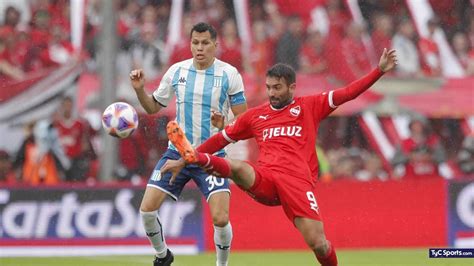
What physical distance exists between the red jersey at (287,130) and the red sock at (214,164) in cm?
56

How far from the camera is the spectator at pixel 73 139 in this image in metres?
15.1

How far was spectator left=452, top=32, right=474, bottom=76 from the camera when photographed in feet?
53.6

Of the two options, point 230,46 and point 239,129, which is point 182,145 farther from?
point 230,46

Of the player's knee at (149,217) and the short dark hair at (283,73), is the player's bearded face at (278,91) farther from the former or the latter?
the player's knee at (149,217)

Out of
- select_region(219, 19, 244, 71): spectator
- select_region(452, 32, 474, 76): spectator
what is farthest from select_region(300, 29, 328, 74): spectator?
select_region(452, 32, 474, 76): spectator

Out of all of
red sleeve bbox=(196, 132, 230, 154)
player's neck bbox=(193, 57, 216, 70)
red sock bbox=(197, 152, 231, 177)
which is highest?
player's neck bbox=(193, 57, 216, 70)

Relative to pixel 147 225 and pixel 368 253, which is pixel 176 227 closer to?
pixel 368 253

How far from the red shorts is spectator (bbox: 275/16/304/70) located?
5793mm

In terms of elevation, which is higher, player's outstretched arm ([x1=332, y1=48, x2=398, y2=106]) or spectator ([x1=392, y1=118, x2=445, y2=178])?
player's outstretched arm ([x1=332, y1=48, x2=398, y2=106])

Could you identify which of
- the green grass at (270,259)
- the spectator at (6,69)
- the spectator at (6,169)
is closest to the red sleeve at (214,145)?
the green grass at (270,259)

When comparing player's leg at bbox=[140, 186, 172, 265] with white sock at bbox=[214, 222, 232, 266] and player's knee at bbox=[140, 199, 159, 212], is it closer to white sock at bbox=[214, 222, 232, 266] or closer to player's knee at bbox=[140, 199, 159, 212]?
player's knee at bbox=[140, 199, 159, 212]

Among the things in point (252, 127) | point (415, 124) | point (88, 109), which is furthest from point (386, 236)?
point (252, 127)

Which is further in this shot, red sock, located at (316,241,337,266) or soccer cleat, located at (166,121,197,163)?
red sock, located at (316,241,337,266)

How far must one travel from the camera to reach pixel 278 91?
399 inches
